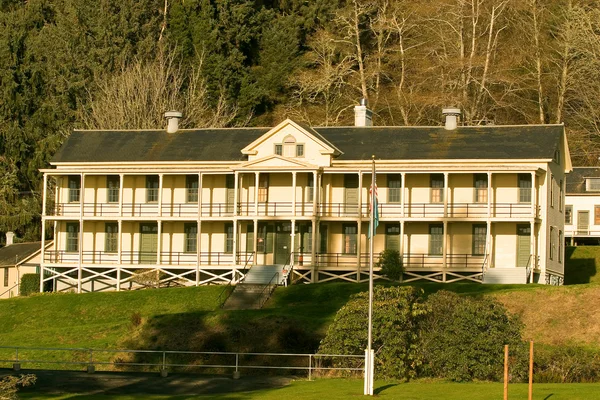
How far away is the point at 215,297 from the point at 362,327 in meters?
15.4

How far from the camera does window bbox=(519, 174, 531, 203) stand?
186 feet

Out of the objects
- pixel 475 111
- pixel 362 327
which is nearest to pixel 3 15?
pixel 475 111

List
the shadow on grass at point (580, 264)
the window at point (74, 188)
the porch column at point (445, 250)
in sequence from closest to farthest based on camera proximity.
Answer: the porch column at point (445, 250), the window at point (74, 188), the shadow on grass at point (580, 264)

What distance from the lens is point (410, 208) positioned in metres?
57.9

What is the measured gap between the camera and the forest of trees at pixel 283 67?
7738 cm

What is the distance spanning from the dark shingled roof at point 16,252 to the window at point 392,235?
18870mm

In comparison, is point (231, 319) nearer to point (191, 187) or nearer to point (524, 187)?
point (191, 187)

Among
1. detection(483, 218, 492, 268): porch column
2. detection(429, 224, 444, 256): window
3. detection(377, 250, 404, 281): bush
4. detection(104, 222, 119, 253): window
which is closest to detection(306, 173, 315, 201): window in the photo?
detection(377, 250, 404, 281): bush

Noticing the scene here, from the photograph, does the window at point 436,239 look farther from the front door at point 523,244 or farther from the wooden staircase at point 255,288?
the wooden staircase at point 255,288

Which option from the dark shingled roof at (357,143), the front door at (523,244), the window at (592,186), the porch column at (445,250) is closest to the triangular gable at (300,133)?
the dark shingled roof at (357,143)

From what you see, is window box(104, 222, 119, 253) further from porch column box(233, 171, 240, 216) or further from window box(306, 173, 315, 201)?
window box(306, 173, 315, 201)

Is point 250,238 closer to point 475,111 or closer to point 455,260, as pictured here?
point 455,260

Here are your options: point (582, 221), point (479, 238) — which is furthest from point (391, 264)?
point (582, 221)

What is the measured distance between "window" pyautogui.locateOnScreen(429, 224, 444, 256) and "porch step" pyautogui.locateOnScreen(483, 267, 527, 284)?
3070mm
